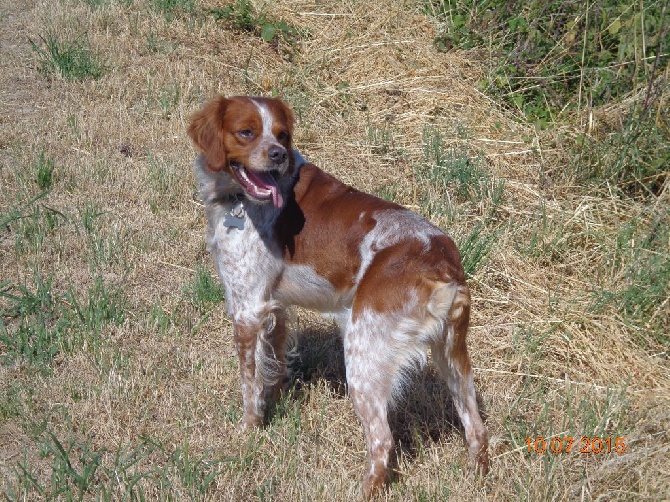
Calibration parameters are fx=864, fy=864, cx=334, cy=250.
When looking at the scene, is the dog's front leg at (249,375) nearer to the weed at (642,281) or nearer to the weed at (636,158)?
the weed at (642,281)

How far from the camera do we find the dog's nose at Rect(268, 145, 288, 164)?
150 inches

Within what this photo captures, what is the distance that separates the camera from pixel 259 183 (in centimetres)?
400

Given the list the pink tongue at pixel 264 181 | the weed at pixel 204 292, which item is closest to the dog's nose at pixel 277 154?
the pink tongue at pixel 264 181

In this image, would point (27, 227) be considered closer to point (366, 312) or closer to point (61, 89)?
point (61, 89)

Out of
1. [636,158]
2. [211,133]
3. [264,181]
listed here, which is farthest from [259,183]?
[636,158]

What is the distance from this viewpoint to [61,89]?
7.48 m

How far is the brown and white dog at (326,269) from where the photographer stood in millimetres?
3527

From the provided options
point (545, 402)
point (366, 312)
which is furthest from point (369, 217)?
point (545, 402)

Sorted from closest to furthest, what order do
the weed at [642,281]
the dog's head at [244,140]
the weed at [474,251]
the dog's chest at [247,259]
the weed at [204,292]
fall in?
the dog's head at [244,140], the dog's chest at [247,259], the weed at [642,281], the weed at [204,292], the weed at [474,251]

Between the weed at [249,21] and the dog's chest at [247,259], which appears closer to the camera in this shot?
the dog's chest at [247,259]

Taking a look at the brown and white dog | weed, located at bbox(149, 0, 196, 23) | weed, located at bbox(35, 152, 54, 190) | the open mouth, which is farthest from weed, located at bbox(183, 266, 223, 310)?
weed, located at bbox(149, 0, 196, 23)

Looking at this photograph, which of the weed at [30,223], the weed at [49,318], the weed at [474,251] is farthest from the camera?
the weed at [30,223]

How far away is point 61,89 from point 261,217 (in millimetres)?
4137
